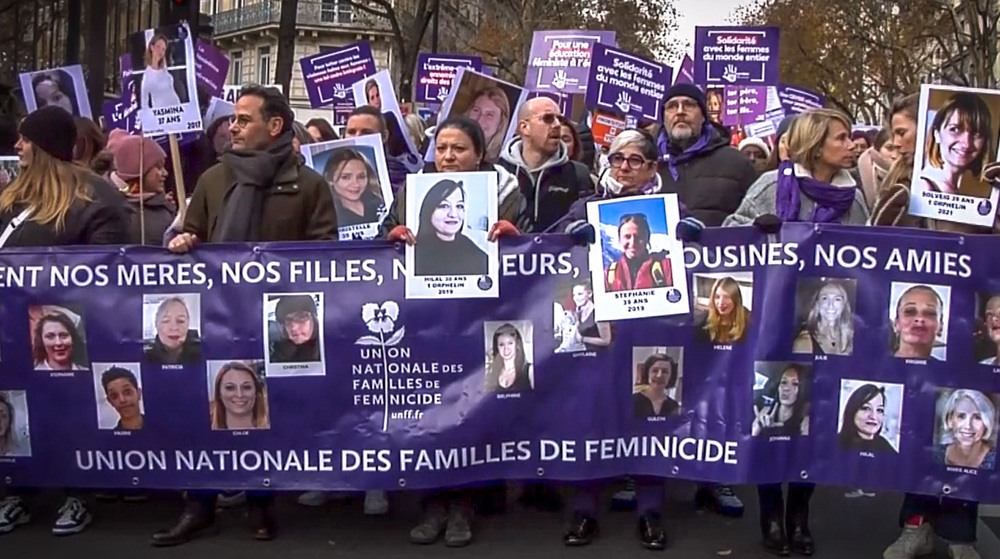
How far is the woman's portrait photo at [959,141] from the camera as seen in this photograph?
578 centimetres

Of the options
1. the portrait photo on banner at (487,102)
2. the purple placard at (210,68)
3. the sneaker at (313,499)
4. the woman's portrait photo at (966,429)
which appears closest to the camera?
the woman's portrait photo at (966,429)

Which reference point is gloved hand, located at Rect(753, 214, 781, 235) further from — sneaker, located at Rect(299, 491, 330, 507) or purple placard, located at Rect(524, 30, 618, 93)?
purple placard, located at Rect(524, 30, 618, 93)

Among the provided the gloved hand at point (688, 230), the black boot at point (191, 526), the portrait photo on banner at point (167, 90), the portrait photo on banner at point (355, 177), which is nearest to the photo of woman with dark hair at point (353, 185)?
the portrait photo on banner at point (355, 177)

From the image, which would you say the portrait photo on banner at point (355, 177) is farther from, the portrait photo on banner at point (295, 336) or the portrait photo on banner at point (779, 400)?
the portrait photo on banner at point (779, 400)

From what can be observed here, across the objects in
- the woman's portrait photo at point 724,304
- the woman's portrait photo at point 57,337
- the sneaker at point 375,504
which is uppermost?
the woman's portrait photo at point 724,304

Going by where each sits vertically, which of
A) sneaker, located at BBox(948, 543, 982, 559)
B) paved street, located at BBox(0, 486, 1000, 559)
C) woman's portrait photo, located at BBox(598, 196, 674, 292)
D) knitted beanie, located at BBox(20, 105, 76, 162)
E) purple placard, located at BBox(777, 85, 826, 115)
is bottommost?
paved street, located at BBox(0, 486, 1000, 559)

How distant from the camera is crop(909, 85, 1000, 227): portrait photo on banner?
5773 mm

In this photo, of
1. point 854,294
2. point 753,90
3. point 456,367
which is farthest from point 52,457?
point 753,90

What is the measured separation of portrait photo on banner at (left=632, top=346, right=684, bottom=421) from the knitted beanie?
2732 millimetres

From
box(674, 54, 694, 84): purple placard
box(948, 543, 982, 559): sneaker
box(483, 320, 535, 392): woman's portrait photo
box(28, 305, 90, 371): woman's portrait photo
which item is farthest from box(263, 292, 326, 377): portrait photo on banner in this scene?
box(674, 54, 694, 84): purple placard

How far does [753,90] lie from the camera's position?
14039 mm

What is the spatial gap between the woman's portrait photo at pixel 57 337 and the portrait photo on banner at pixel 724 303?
2.71 metres

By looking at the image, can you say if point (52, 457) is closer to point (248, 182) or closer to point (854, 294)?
point (248, 182)

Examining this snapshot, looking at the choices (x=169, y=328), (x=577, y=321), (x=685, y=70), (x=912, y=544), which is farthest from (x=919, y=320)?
(x=685, y=70)
